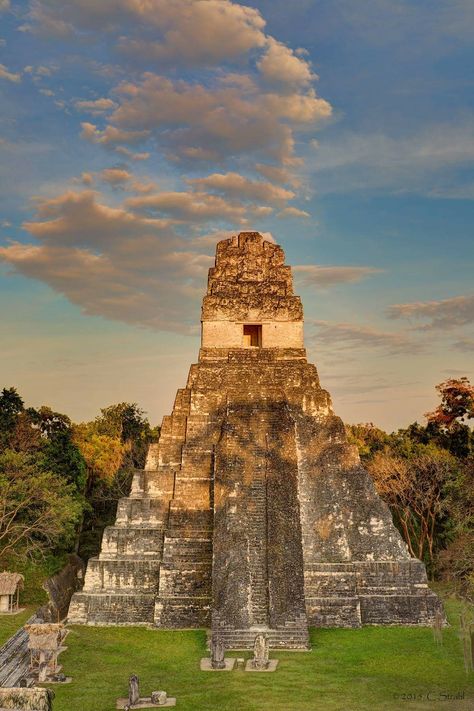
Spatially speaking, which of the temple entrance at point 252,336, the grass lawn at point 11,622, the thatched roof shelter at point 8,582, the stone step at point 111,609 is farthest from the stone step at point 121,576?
the temple entrance at point 252,336

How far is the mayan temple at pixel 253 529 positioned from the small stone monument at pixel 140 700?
3152mm

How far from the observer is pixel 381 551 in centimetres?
1576

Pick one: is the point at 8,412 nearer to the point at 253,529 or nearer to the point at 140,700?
the point at 253,529

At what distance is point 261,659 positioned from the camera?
12008mm

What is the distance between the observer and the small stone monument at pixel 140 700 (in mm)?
10102

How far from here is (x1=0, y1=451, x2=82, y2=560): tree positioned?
18.8 meters

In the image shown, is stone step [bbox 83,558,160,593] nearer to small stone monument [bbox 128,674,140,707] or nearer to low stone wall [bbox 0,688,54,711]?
small stone monument [bbox 128,674,140,707]

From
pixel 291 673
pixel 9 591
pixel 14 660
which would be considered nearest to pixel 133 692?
pixel 291 673

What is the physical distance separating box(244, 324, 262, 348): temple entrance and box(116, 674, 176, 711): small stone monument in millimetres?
11721

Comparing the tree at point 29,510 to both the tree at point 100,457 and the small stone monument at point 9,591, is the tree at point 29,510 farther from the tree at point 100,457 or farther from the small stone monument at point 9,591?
the tree at point 100,457

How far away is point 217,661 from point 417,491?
1409cm

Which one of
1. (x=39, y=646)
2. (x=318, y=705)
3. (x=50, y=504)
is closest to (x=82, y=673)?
(x=39, y=646)

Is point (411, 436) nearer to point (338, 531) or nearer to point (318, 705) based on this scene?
point (338, 531)

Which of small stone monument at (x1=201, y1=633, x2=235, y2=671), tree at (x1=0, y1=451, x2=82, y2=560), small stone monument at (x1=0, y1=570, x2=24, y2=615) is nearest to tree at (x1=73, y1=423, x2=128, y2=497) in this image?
tree at (x1=0, y1=451, x2=82, y2=560)
